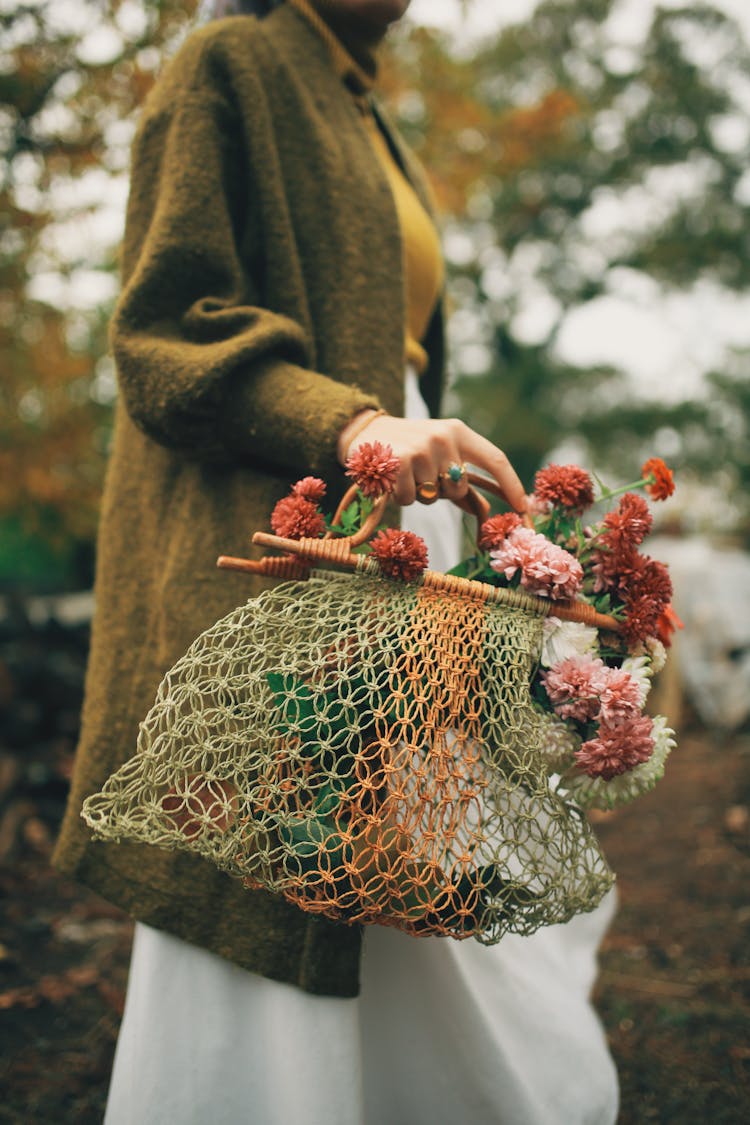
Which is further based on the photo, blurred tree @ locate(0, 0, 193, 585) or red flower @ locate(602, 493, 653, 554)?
blurred tree @ locate(0, 0, 193, 585)

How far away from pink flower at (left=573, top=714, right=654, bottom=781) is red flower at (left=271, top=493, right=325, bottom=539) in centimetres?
39

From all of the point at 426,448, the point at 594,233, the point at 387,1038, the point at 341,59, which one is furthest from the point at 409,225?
the point at 594,233

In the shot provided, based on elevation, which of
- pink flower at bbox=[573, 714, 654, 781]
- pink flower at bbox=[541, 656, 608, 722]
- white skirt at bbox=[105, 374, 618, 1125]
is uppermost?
pink flower at bbox=[541, 656, 608, 722]

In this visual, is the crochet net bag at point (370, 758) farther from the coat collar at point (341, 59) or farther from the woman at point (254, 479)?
the coat collar at point (341, 59)

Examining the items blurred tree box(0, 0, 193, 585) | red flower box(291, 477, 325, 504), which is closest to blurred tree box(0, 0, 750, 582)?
blurred tree box(0, 0, 193, 585)

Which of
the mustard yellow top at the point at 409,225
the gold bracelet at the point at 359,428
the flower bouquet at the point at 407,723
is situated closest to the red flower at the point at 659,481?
the flower bouquet at the point at 407,723

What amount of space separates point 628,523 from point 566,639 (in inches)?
6.1

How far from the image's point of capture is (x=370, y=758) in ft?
2.88

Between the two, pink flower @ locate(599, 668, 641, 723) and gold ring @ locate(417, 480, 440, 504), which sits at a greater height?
gold ring @ locate(417, 480, 440, 504)

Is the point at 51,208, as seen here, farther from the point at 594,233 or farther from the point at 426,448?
the point at 594,233

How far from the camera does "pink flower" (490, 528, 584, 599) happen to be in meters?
0.97

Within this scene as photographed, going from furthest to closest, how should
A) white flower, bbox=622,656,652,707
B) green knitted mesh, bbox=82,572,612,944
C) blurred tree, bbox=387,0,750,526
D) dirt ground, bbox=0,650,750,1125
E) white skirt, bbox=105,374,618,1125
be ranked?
blurred tree, bbox=387,0,750,526, dirt ground, bbox=0,650,750,1125, white skirt, bbox=105,374,618,1125, white flower, bbox=622,656,652,707, green knitted mesh, bbox=82,572,612,944

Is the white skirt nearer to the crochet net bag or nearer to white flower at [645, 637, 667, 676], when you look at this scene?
the crochet net bag

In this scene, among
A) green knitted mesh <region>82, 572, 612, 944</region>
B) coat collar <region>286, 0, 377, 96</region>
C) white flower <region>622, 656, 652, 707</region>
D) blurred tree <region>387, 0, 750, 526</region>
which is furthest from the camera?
blurred tree <region>387, 0, 750, 526</region>
